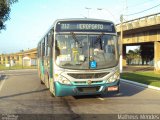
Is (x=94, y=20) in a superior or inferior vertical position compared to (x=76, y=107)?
superior

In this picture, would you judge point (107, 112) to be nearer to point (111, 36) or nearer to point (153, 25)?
point (111, 36)

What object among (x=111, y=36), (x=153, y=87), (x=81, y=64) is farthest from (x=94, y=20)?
(x=153, y=87)

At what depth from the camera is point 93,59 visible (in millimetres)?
12734

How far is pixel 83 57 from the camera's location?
12664mm

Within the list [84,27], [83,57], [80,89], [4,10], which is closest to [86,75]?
[80,89]

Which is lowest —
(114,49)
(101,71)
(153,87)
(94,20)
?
(153,87)

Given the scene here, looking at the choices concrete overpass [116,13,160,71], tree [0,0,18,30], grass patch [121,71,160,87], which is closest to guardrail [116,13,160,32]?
concrete overpass [116,13,160,71]

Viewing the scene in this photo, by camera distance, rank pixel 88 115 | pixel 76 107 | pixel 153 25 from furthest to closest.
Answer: pixel 153 25 < pixel 76 107 < pixel 88 115

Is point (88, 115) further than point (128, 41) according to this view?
No

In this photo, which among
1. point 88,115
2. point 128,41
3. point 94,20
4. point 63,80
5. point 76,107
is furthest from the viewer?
point 128,41

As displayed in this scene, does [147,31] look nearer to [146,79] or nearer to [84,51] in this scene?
[146,79]

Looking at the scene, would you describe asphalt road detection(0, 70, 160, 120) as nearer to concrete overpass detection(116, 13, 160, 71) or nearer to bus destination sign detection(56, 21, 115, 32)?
bus destination sign detection(56, 21, 115, 32)

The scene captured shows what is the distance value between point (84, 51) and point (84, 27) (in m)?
1.00

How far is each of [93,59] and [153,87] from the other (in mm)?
7895
